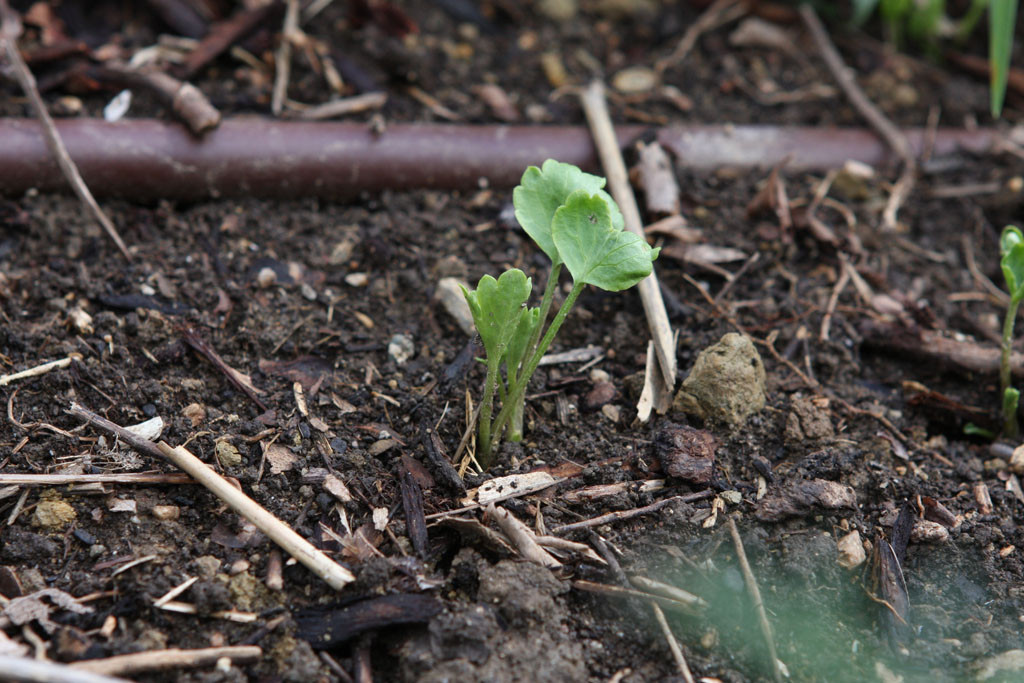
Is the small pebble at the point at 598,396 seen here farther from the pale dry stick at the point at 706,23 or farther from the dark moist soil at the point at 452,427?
the pale dry stick at the point at 706,23

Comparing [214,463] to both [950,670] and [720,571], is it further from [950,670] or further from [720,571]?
[950,670]

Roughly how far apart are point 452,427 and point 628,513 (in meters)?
0.42

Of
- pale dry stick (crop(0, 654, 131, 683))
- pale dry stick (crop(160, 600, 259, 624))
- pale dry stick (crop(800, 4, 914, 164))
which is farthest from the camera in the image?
pale dry stick (crop(800, 4, 914, 164))

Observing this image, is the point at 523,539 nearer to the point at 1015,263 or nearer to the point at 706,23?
the point at 1015,263

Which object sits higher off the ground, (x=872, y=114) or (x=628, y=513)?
(x=872, y=114)

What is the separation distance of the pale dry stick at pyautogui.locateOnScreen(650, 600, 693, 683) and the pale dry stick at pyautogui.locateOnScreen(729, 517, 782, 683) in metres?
0.14

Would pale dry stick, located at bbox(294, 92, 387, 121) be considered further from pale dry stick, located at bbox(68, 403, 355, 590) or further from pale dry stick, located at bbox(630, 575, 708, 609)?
pale dry stick, located at bbox(630, 575, 708, 609)

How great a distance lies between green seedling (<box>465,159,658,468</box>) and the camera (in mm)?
1385

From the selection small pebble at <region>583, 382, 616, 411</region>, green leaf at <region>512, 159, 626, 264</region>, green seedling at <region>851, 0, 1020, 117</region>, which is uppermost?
green seedling at <region>851, 0, 1020, 117</region>

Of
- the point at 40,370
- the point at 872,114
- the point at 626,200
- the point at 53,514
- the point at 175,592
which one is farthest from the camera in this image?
the point at 872,114

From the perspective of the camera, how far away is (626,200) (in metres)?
2.18

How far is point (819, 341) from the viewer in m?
1.99

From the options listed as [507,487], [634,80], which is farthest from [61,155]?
[634,80]

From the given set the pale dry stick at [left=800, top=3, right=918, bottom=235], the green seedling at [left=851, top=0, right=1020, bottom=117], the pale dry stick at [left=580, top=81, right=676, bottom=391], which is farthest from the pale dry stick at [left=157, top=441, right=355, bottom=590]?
the green seedling at [left=851, top=0, right=1020, bottom=117]
